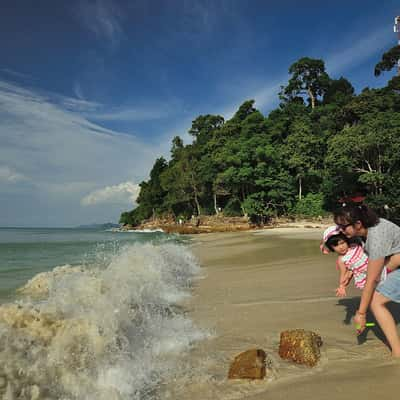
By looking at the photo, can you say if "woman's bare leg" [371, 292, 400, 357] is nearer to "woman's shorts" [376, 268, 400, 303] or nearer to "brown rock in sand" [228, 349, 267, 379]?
"woman's shorts" [376, 268, 400, 303]

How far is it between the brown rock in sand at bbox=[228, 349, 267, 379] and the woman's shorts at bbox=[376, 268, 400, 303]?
1.10m

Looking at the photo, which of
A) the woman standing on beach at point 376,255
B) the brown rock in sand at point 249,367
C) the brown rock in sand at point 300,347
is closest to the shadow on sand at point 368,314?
the woman standing on beach at point 376,255

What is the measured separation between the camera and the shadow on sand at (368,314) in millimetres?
2923

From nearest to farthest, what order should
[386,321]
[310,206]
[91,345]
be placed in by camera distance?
[386,321], [91,345], [310,206]

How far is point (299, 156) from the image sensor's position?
104 ft

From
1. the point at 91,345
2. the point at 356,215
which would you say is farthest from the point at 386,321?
the point at 91,345

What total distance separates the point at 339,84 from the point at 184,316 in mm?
52481

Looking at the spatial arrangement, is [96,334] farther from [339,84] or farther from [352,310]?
[339,84]

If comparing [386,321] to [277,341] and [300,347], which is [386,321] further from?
[277,341]

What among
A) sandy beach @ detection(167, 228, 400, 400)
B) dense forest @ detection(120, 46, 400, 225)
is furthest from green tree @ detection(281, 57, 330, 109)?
sandy beach @ detection(167, 228, 400, 400)

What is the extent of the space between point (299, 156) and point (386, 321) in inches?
1224

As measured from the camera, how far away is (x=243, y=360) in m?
2.32

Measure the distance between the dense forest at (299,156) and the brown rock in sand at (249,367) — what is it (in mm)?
15843

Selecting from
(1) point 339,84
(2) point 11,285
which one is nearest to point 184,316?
(2) point 11,285
